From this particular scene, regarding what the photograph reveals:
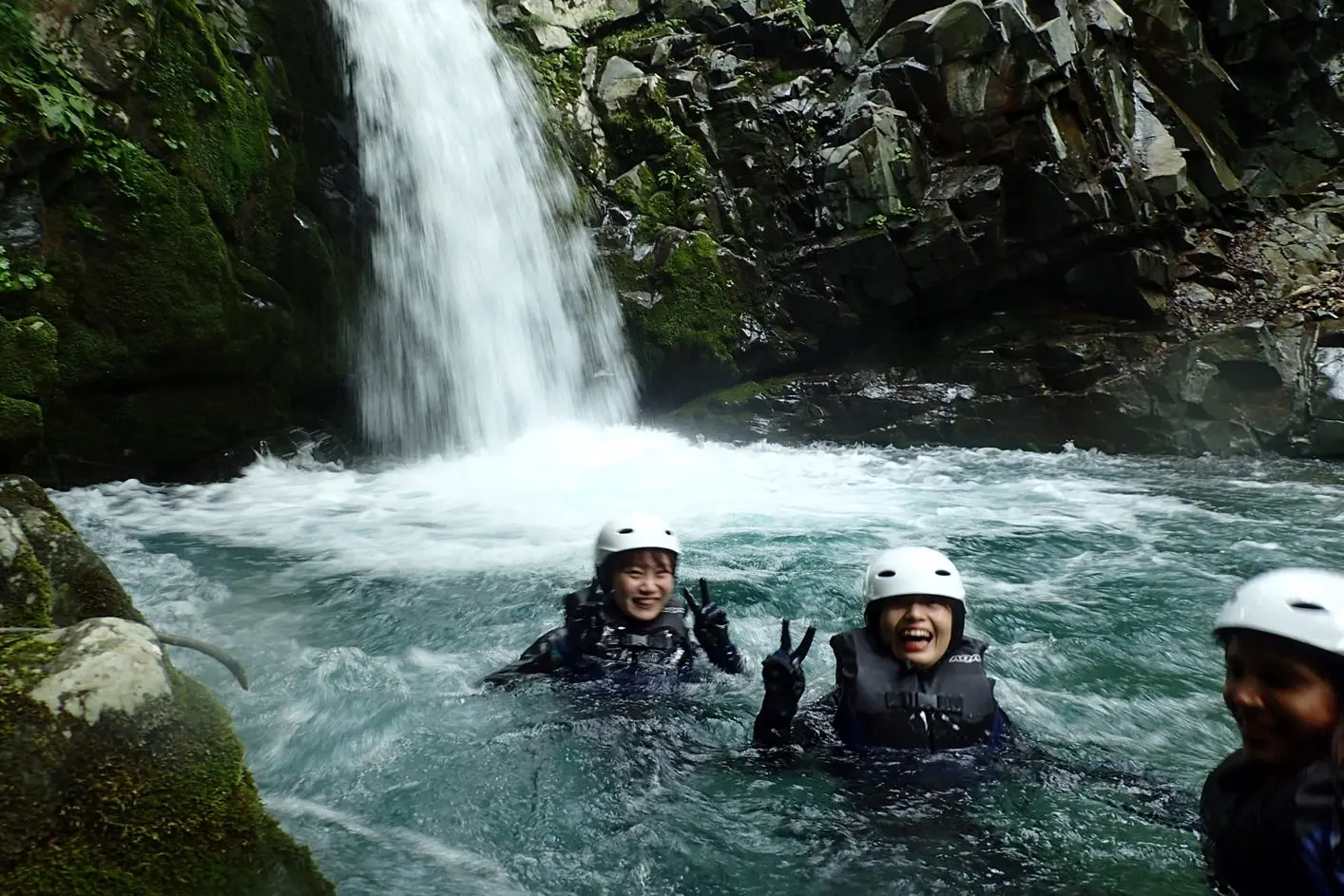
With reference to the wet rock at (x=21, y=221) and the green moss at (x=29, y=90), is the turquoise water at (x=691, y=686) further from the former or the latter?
the green moss at (x=29, y=90)

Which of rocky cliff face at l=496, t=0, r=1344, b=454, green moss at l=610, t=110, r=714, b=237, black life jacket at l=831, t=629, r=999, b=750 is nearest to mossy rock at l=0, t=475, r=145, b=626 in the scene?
black life jacket at l=831, t=629, r=999, b=750

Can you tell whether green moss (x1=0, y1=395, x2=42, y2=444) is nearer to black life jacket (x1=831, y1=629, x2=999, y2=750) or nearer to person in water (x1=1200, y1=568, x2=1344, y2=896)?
black life jacket (x1=831, y1=629, x2=999, y2=750)

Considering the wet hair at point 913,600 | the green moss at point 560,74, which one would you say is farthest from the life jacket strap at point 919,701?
the green moss at point 560,74

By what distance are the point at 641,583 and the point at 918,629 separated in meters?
1.56

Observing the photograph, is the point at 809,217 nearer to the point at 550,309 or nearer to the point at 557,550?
the point at 550,309

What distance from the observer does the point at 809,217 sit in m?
15.9

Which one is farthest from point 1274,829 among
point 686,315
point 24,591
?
point 686,315

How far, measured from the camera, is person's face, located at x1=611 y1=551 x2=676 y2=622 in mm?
4535

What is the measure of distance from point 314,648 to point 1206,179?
19246 mm

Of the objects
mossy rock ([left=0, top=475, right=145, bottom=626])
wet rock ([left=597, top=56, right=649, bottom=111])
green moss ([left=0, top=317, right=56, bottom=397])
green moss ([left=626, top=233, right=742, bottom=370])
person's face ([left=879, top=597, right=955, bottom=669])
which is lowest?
person's face ([left=879, top=597, right=955, bottom=669])

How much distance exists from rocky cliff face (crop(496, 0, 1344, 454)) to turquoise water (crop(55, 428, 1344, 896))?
3.30m

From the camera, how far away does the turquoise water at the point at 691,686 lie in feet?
10.5

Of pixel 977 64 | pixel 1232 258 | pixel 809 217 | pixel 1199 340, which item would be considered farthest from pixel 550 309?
pixel 1232 258

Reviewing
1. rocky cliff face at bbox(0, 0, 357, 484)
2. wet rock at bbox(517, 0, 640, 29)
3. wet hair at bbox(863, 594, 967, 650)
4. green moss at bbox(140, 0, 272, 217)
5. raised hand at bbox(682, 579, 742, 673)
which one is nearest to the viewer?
wet hair at bbox(863, 594, 967, 650)
